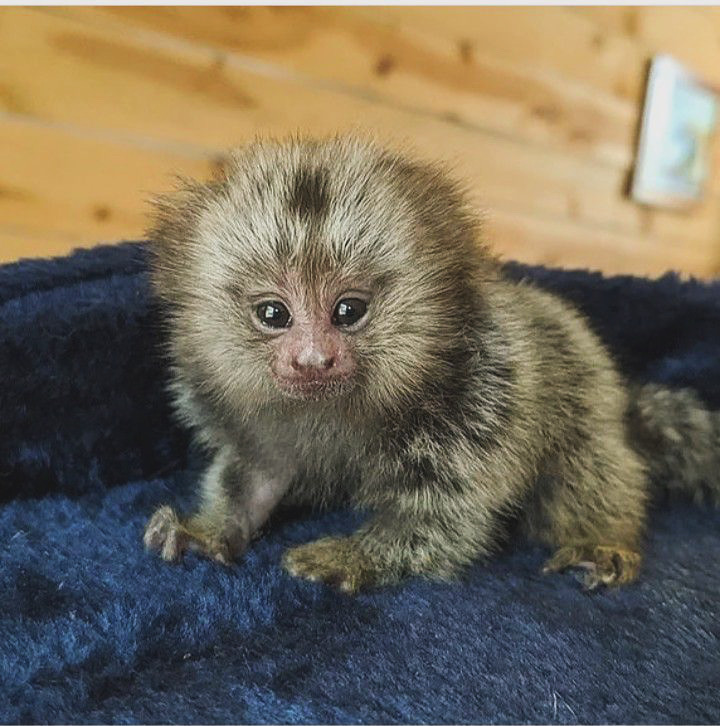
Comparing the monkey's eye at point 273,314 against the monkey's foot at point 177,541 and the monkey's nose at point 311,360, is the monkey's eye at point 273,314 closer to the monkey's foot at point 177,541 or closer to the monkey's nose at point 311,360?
the monkey's nose at point 311,360

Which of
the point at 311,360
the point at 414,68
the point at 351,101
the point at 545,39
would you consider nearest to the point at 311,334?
the point at 311,360

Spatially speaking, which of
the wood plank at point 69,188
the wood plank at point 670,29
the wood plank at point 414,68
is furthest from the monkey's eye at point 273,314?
the wood plank at point 670,29

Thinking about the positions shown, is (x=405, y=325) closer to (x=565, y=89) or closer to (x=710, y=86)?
(x=565, y=89)

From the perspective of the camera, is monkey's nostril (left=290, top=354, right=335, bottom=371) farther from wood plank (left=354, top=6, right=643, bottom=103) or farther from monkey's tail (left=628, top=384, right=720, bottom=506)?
wood plank (left=354, top=6, right=643, bottom=103)

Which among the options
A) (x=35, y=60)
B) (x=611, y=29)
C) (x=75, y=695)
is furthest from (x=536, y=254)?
(x=75, y=695)

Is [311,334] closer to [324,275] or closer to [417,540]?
[324,275]

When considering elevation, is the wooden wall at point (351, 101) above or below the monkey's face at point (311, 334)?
above
